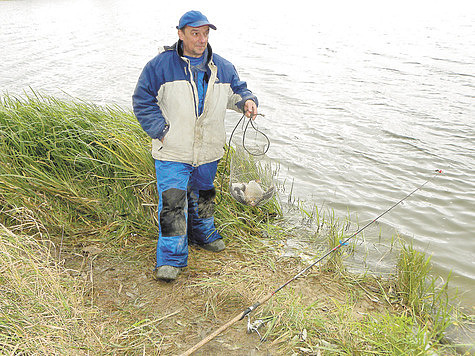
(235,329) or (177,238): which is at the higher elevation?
(177,238)

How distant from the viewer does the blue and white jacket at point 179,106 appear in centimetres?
352

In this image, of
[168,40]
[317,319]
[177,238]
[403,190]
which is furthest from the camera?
[168,40]

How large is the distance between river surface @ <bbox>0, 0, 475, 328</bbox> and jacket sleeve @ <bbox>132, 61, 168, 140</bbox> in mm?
2946

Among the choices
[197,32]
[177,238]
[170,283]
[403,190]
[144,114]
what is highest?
[197,32]

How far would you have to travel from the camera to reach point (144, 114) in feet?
11.6

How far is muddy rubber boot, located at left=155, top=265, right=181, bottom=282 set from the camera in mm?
3559

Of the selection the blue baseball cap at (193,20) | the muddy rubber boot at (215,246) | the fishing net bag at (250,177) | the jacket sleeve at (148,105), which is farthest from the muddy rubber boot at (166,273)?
the blue baseball cap at (193,20)

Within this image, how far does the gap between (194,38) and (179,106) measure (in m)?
0.55

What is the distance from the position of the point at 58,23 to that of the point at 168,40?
8.18 metres

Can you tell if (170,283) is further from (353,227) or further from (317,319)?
(353,227)

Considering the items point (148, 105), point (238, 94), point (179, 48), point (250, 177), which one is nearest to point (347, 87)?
point (250, 177)

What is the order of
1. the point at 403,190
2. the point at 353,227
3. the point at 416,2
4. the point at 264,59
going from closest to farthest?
1. the point at 353,227
2. the point at 403,190
3. the point at 264,59
4. the point at 416,2

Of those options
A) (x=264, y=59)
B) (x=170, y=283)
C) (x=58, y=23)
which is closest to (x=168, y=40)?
(x=264, y=59)

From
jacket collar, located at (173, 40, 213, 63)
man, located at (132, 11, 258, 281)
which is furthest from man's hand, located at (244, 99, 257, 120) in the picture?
jacket collar, located at (173, 40, 213, 63)
